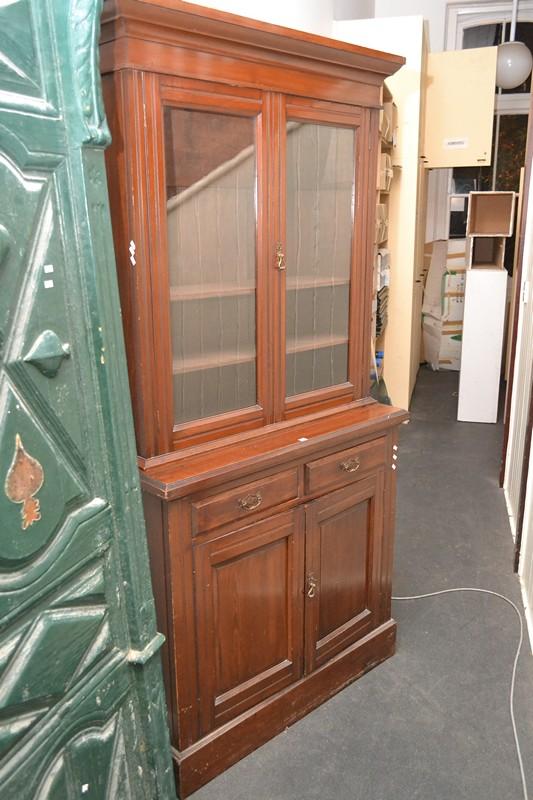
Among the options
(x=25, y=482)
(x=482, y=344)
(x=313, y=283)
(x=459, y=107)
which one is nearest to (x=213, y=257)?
(x=313, y=283)

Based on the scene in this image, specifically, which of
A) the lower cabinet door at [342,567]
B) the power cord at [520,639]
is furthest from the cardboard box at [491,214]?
the lower cabinet door at [342,567]

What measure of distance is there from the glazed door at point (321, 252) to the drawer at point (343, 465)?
19 cm

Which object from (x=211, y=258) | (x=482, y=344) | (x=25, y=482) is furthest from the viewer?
(x=482, y=344)

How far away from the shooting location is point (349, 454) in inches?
87.5

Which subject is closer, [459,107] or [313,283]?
[313,283]

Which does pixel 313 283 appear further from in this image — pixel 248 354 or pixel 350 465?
pixel 350 465

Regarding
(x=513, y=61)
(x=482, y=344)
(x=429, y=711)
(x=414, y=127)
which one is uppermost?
(x=513, y=61)

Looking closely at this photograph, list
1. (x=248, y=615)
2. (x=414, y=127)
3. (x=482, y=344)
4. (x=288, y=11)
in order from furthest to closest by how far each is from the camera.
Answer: (x=482, y=344)
(x=414, y=127)
(x=288, y=11)
(x=248, y=615)

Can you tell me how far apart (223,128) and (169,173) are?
222 millimetres

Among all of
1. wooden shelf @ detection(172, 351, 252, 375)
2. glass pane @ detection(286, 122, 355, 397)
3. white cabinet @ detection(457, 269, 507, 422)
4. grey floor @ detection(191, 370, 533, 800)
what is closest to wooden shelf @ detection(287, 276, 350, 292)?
glass pane @ detection(286, 122, 355, 397)

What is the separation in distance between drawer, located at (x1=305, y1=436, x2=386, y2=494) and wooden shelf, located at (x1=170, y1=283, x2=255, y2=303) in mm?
544

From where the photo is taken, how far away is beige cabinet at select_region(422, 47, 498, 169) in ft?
16.9

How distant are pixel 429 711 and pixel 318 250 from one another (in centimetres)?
150

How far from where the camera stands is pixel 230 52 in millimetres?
1769
